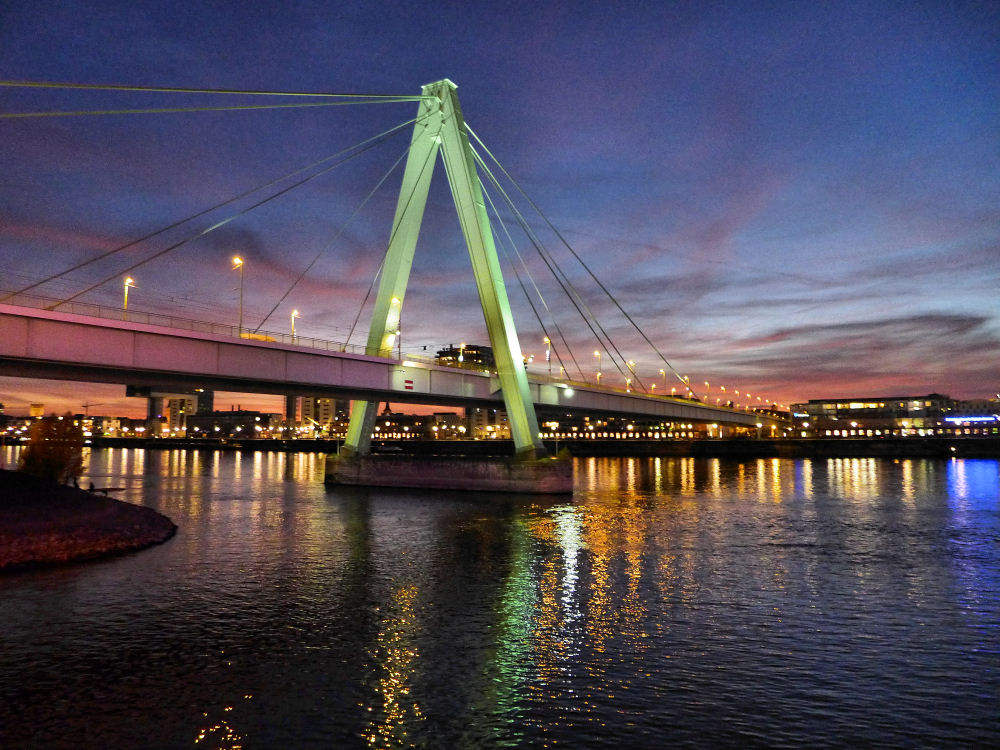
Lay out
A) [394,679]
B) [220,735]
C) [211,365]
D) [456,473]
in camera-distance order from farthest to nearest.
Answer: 1. [456,473]
2. [211,365]
3. [394,679]
4. [220,735]

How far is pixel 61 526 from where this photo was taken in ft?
79.8

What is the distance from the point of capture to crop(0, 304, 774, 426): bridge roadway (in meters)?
30.3

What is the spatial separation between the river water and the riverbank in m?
1.18

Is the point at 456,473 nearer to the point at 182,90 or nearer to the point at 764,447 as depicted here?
the point at 182,90

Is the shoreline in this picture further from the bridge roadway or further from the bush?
the bush

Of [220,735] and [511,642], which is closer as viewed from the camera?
[220,735]

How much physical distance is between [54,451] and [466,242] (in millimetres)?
30924

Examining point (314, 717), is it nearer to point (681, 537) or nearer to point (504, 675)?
point (504, 675)

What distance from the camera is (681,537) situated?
30.7 meters

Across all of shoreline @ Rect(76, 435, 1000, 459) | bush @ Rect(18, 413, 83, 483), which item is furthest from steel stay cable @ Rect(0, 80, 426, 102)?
shoreline @ Rect(76, 435, 1000, 459)

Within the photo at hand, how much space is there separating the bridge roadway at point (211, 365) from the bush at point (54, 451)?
31.2ft

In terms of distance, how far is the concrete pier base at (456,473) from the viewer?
49.3m

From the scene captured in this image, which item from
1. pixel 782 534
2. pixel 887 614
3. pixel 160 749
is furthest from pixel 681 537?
pixel 160 749

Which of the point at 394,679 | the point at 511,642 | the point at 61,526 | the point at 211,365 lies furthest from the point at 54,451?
the point at 394,679
